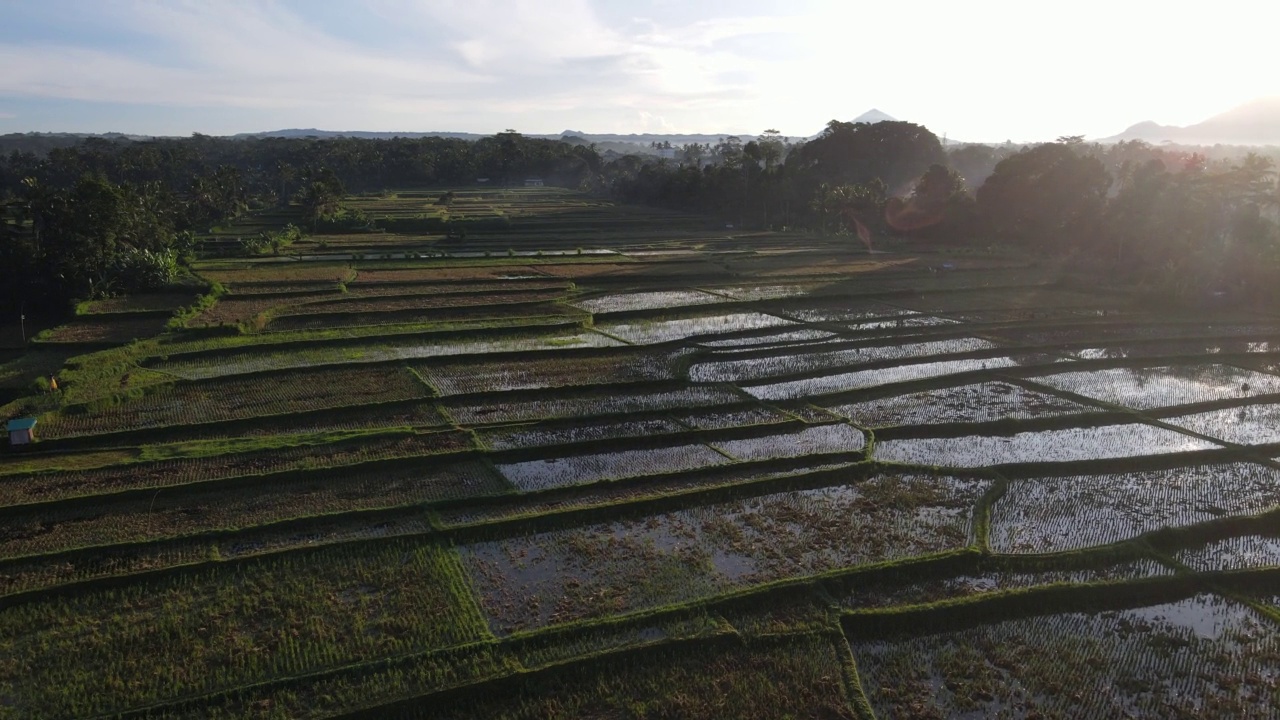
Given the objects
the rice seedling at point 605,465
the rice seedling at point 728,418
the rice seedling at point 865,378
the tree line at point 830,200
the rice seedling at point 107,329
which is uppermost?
the tree line at point 830,200

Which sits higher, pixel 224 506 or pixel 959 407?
pixel 959 407

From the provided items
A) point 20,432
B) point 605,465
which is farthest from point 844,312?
point 20,432

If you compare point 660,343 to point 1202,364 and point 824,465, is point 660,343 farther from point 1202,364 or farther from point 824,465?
point 1202,364

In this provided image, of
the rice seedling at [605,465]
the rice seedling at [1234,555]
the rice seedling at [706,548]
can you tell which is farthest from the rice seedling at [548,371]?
the rice seedling at [1234,555]

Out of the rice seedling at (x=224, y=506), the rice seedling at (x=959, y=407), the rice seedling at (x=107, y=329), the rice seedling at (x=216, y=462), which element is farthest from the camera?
the rice seedling at (x=107, y=329)

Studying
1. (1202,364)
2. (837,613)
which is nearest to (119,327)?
(837,613)

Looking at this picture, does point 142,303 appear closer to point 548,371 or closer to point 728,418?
point 548,371

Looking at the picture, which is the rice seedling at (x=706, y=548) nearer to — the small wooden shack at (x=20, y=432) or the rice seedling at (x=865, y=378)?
the rice seedling at (x=865, y=378)

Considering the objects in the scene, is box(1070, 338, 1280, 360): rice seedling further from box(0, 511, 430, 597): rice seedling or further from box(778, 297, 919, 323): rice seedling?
box(0, 511, 430, 597): rice seedling
